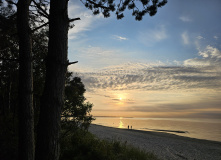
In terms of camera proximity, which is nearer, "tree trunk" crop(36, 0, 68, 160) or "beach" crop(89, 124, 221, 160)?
"tree trunk" crop(36, 0, 68, 160)

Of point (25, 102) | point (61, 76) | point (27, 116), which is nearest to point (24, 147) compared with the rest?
point (27, 116)

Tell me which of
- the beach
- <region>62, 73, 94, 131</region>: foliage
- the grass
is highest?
<region>62, 73, 94, 131</region>: foliage

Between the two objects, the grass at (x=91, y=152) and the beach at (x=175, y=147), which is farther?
the beach at (x=175, y=147)

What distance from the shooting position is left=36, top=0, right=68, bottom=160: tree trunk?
3381 millimetres

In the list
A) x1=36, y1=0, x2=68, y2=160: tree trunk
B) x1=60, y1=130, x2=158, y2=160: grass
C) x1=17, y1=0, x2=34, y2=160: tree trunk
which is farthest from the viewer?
x1=60, y1=130, x2=158, y2=160: grass

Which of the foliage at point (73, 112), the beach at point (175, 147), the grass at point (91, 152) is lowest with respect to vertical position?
the beach at point (175, 147)

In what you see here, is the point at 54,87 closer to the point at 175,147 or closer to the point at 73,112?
the point at 73,112

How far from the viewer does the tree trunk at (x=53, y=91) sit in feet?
11.1

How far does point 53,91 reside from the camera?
3.42m

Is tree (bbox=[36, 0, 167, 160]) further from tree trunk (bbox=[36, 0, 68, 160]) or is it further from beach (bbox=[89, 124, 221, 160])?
beach (bbox=[89, 124, 221, 160])

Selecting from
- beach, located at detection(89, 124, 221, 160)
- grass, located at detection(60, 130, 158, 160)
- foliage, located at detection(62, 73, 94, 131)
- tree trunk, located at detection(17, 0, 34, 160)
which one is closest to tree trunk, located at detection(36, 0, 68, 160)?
tree trunk, located at detection(17, 0, 34, 160)

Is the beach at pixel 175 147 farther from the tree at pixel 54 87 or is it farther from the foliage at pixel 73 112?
the tree at pixel 54 87

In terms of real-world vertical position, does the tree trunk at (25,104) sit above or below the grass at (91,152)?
above

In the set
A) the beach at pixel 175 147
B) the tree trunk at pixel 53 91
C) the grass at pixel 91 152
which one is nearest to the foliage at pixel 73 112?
the grass at pixel 91 152
